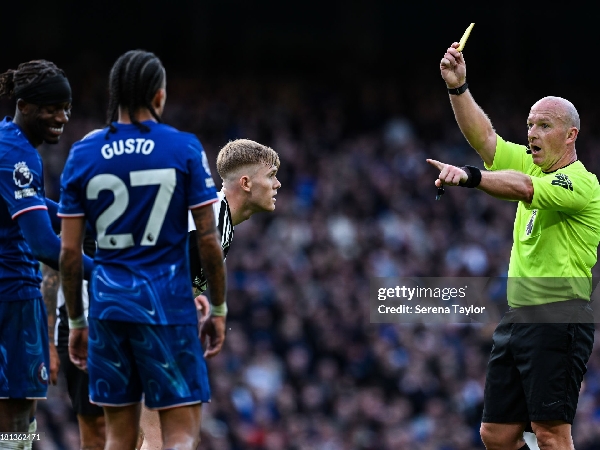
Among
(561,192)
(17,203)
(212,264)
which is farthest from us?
(561,192)

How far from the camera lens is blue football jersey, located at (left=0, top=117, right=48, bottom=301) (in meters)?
5.07

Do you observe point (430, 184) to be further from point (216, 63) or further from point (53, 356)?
point (53, 356)

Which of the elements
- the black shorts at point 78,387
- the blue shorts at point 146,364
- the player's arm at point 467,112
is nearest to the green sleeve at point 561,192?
the player's arm at point 467,112

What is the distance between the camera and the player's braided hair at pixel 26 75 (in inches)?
211

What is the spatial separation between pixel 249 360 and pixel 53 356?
31.7 ft

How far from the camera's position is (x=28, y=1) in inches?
841

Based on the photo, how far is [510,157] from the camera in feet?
21.4

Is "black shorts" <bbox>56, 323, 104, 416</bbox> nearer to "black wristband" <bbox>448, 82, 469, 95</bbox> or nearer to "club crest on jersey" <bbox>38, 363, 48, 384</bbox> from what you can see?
"club crest on jersey" <bbox>38, 363, 48, 384</bbox>

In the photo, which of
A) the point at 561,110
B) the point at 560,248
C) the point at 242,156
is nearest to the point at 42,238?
the point at 242,156

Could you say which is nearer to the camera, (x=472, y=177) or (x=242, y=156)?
(x=472, y=177)

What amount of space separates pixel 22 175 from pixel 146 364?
1264 millimetres

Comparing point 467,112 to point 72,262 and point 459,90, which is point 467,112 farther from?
point 72,262
